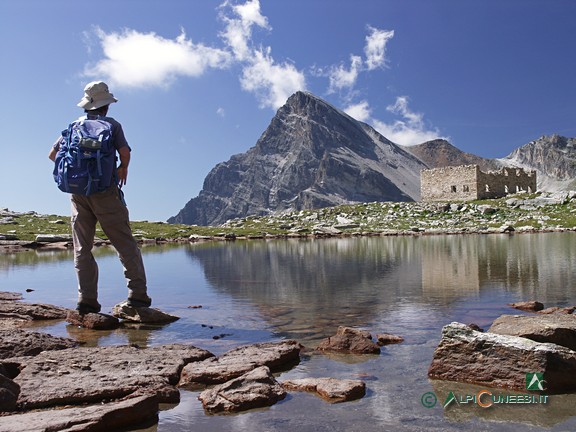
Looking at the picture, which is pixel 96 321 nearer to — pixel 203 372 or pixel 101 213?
pixel 101 213

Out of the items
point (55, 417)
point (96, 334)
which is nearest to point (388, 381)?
point (55, 417)

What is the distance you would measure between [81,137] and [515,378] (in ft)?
24.3

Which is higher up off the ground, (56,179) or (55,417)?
(56,179)

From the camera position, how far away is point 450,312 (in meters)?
8.88

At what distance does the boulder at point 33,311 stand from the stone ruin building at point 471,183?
69913 millimetres

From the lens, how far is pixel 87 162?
8367mm

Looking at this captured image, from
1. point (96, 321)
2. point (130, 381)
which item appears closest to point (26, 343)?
point (96, 321)

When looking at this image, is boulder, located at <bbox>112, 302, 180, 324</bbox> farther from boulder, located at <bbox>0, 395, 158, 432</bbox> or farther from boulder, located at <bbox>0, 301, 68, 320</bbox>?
boulder, located at <bbox>0, 395, 158, 432</bbox>

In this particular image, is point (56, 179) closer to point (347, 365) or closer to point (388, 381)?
point (347, 365)

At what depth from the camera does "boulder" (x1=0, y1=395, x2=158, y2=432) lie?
3834 mm

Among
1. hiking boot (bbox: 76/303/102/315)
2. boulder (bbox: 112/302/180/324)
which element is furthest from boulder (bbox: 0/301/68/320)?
boulder (bbox: 112/302/180/324)

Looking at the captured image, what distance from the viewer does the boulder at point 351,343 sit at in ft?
20.7

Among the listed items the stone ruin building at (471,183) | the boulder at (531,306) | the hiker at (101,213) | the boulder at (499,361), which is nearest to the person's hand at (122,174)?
the hiker at (101,213)

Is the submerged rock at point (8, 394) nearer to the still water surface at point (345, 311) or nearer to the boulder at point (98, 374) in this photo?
the boulder at point (98, 374)
